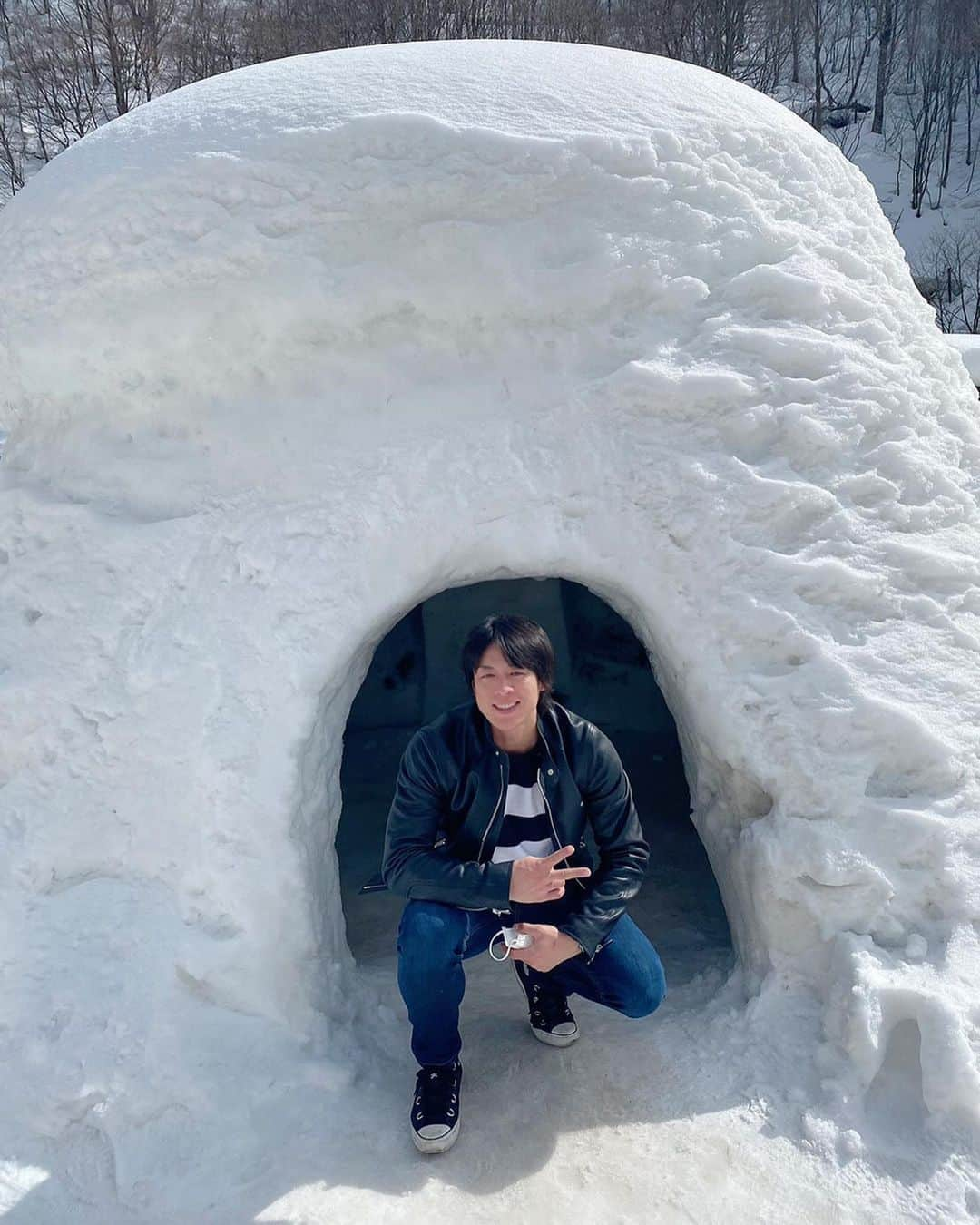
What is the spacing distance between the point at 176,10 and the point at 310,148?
1439 cm

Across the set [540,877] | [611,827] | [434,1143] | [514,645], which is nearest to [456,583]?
[514,645]

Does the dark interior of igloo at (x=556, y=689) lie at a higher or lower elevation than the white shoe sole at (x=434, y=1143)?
lower

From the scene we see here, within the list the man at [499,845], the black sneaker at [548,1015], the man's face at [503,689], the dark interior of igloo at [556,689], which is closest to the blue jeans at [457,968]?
the man at [499,845]

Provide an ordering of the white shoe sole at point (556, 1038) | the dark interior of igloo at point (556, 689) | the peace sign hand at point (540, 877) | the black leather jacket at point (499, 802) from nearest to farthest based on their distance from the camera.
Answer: the peace sign hand at point (540, 877), the black leather jacket at point (499, 802), the white shoe sole at point (556, 1038), the dark interior of igloo at point (556, 689)

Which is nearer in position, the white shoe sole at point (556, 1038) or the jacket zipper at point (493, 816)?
the jacket zipper at point (493, 816)

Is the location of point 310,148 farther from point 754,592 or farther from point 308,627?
point 754,592

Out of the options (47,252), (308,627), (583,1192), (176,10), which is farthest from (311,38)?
(583,1192)

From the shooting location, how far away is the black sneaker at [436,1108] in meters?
1.77

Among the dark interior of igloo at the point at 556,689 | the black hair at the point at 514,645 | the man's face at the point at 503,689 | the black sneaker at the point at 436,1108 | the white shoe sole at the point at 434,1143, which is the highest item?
the black hair at the point at 514,645

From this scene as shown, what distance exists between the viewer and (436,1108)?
1.79m

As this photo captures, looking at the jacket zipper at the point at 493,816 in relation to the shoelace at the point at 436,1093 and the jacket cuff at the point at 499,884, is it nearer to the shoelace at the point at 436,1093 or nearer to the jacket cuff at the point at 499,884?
the jacket cuff at the point at 499,884

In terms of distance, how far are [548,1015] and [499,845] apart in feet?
1.65

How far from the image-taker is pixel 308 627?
2137 millimetres

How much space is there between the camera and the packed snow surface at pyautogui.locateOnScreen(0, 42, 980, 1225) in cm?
180
